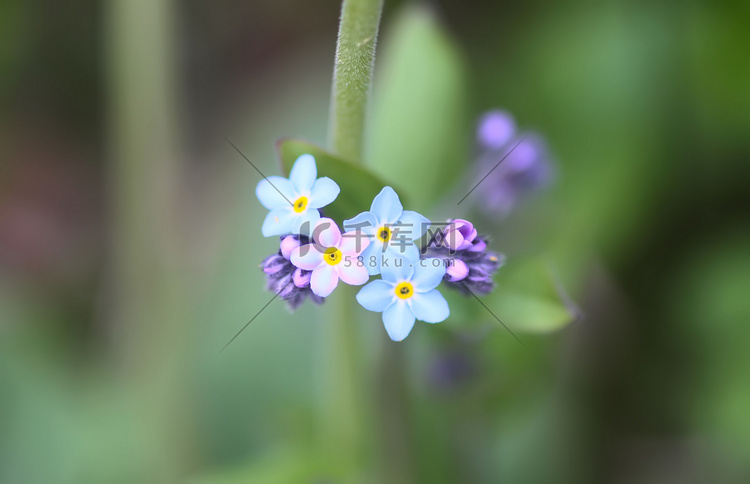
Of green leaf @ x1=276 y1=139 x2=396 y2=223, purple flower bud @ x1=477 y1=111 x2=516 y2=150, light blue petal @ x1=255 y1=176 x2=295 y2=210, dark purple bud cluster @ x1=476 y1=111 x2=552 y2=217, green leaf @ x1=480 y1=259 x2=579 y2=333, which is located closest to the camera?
light blue petal @ x1=255 y1=176 x2=295 y2=210

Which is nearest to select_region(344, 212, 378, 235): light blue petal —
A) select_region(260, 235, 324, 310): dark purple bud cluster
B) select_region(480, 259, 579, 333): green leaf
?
select_region(260, 235, 324, 310): dark purple bud cluster

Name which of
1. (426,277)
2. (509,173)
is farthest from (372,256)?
(509,173)

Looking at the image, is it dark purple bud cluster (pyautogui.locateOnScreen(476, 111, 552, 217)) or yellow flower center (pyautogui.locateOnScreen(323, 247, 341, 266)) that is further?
A: dark purple bud cluster (pyautogui.locateOnScreen(476, 111, 552, 217))

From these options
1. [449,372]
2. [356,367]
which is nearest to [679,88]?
[449,372]

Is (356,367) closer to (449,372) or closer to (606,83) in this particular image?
(449,372)

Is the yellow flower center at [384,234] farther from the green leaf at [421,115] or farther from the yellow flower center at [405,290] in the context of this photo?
the green leaf at [421,115]

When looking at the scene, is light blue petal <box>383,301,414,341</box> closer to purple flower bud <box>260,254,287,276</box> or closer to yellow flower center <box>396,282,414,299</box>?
yellow flower center <box>396,282,414,299</box>
